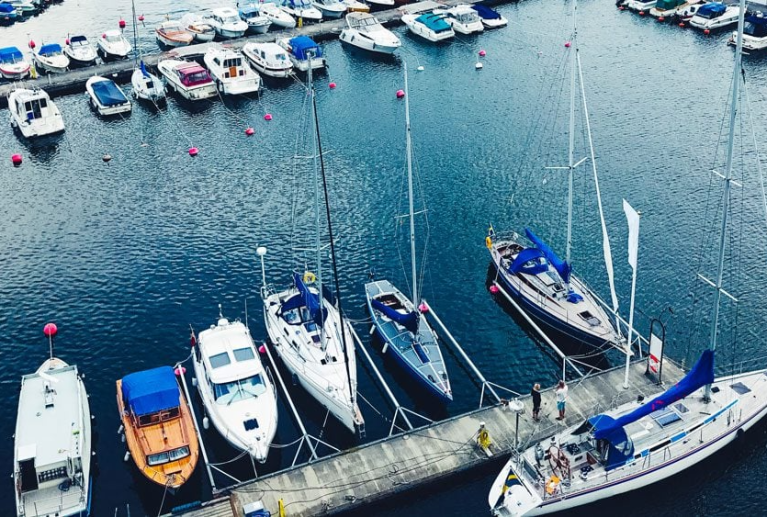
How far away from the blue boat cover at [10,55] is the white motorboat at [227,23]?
2806 cm

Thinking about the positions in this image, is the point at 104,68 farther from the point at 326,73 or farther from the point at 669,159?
the point at 669,159

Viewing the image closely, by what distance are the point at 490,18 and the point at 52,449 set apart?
323 ft

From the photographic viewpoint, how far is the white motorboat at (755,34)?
117938 millimetres

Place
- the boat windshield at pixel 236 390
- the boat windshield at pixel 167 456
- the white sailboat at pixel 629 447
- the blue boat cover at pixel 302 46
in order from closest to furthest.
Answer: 1. the white sailboat at pixel 629 447
2. the boat windshield at pixel 167 456
3. the boat windshield at pixel 236 390
4. the blue boat cover at pixel 302 46

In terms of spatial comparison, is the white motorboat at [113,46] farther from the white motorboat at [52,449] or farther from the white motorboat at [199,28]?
the white motorboat at [52,449]

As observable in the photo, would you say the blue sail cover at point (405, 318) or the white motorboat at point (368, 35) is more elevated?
the white motorboat at point (368, 35)

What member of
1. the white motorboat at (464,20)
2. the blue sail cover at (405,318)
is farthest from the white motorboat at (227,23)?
the blue sail cover at (405,318)

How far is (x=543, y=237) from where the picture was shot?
7994 cm

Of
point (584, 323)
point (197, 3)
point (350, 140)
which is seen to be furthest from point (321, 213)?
point (197, 3)

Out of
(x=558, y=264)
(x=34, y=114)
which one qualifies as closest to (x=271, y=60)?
(x=34, y=114)

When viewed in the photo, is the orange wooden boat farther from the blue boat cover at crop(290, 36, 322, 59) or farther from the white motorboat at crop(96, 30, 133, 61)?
the white motorboat at crop(96, 30, 133, 61)

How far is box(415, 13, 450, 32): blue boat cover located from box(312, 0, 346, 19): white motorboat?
13260mm

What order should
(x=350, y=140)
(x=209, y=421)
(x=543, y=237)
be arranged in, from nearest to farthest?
1. (x=209, y=421)
2. (x=543, y=237)
3. (x=350, y=140)

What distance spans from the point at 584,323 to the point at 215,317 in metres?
29.0
